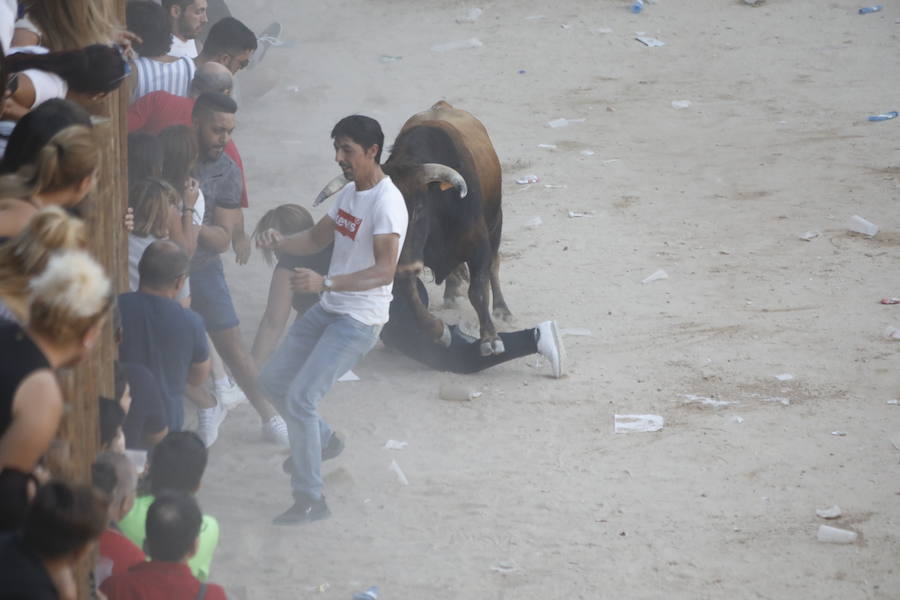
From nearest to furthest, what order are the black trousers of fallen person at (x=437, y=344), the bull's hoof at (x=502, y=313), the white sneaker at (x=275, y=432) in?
the white sneaker at (x=275, y=432) → the black trousers of fallen person at (x=437, y=344) → the bull's hoof at (x=502, y=313)

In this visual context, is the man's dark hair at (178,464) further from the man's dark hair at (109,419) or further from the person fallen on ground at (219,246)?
the person fallen on ground at (219,246)

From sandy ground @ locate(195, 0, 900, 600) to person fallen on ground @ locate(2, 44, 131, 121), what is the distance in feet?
7.69

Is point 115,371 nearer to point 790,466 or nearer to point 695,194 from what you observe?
point 790,466

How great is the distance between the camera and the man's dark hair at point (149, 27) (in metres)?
7.03

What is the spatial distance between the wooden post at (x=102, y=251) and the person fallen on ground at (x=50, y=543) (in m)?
0.60

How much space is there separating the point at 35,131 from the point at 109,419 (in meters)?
1.11

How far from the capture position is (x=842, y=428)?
6.79 meters

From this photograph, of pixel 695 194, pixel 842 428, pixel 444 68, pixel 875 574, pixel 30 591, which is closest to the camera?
pixel 30 591

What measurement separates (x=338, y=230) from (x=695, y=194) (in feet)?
19.8

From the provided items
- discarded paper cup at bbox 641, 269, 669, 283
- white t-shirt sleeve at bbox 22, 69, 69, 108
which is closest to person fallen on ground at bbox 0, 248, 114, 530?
white t-shirt sleeve at bbox 22, 69, 69, 108

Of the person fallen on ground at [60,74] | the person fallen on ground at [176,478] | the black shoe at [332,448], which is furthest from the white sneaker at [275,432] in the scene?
the person fallen on ground at [60,74]

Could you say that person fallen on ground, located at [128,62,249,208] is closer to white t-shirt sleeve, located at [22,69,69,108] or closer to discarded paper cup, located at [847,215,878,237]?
white t-shirt sleeve, located at [22,69,69,108]

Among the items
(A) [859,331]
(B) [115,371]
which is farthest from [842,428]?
(B) [115,371]

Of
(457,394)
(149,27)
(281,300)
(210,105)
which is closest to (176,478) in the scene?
(210,105)
